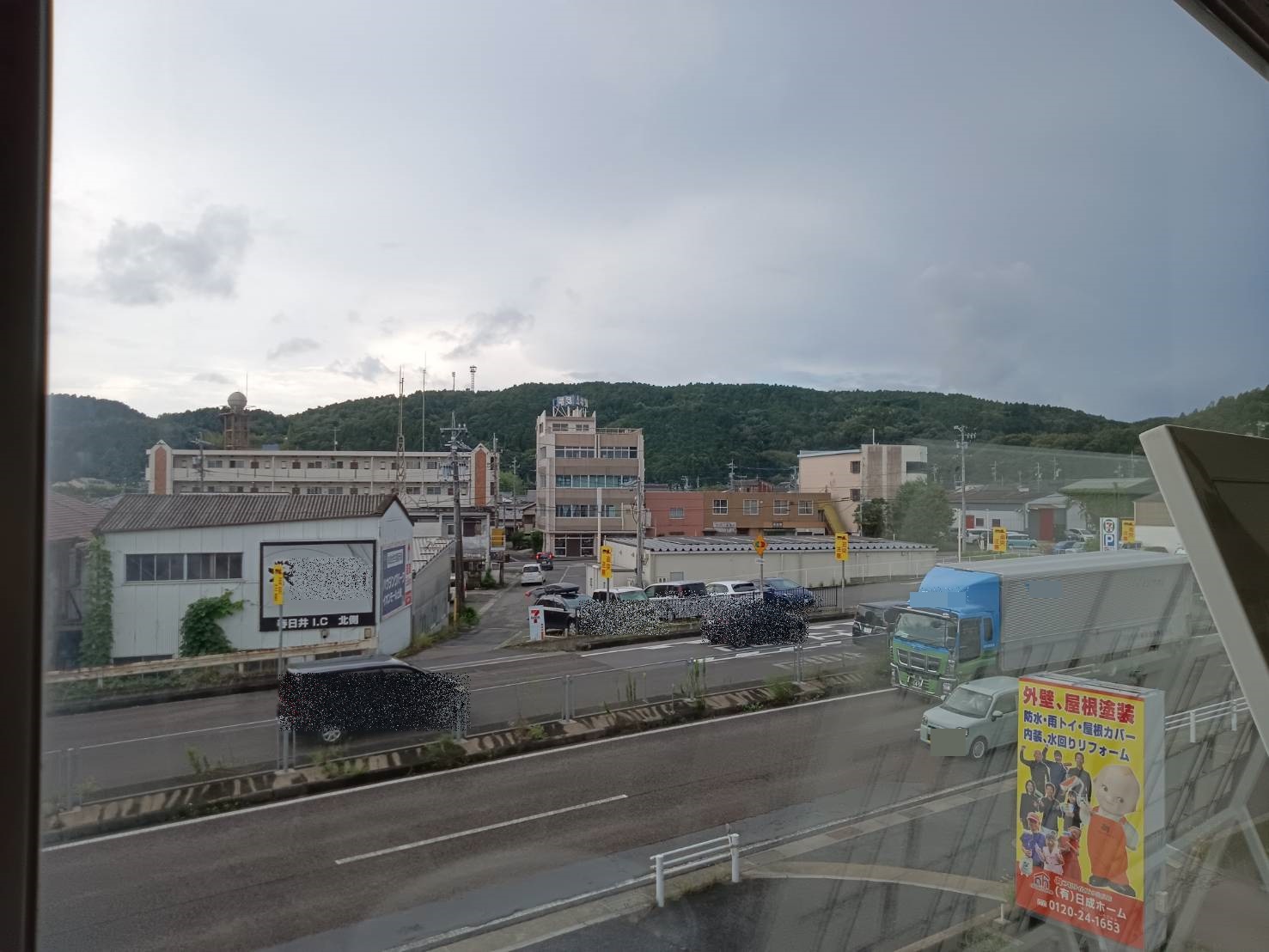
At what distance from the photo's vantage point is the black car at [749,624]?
1739 millimetres

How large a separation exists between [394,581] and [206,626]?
0.29 m

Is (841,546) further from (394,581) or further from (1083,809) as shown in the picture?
(394,581)

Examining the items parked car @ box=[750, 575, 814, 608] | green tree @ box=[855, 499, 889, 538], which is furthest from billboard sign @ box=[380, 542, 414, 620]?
green tree @ box=[855, 499, 889, 538]

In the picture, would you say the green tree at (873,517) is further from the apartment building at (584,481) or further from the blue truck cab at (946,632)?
the apartment building at (584,481)

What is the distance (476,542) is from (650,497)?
1.14 ft

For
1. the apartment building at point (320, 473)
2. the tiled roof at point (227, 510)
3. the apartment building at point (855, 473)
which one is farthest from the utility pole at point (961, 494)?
the tiled roof at point (227, 510)

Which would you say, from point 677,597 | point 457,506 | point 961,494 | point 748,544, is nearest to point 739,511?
point 748,544

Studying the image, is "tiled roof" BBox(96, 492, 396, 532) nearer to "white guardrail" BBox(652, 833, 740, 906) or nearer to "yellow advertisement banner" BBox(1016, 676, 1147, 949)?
"white guardrail" BBox(652, 833, 740, 906)

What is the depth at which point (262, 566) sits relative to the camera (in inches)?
44.4

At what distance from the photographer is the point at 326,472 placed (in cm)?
119

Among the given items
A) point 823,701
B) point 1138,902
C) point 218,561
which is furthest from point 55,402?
point 1138,902

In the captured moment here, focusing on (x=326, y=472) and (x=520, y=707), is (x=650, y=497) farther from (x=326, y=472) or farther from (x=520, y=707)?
(x=326, y=472)

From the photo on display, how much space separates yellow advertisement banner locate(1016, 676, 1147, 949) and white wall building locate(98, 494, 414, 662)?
4.93ft

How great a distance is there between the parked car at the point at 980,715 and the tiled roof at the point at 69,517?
1.76 meters
